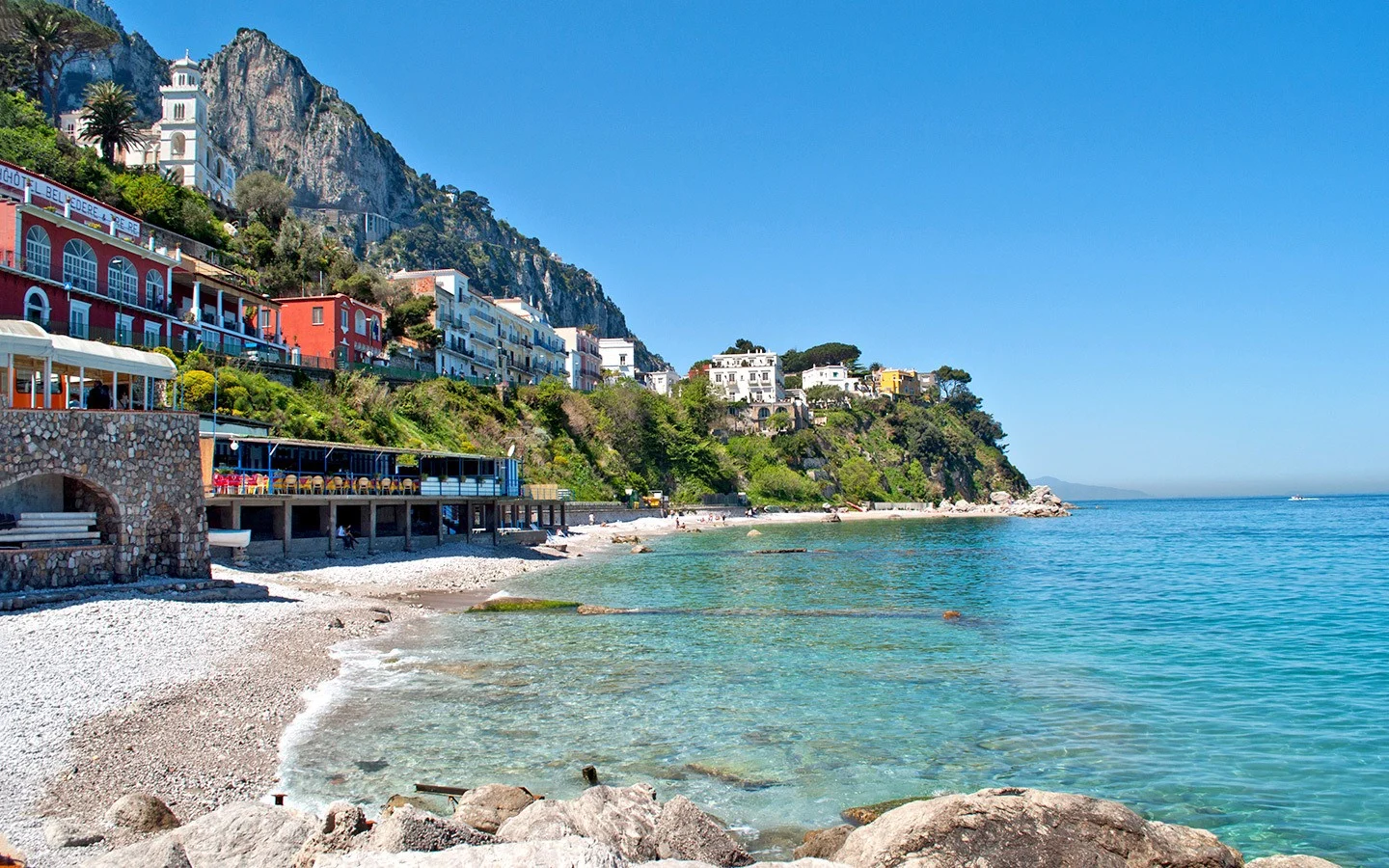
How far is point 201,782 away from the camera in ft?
33.5

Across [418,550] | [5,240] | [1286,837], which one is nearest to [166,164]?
[5,240]

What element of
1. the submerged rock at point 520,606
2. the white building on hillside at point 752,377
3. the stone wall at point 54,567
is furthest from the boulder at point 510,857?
the white building on hillside at point 752,377

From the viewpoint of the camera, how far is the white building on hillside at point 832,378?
135m

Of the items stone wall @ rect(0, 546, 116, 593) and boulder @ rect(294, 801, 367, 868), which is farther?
stone wall @ rect(0, 546, 116, 593)

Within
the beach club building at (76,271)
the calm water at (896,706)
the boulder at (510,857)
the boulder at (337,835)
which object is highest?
the beach club building at (76,271)

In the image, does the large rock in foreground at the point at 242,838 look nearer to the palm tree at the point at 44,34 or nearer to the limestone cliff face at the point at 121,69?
the palm tree at the point at 44,34

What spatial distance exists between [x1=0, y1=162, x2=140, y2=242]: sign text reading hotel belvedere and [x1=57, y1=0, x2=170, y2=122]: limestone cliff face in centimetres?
8471

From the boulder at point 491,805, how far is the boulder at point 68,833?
3268mm

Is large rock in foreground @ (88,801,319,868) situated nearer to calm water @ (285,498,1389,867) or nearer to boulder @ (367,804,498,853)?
boulder @ (367,804,498,853)

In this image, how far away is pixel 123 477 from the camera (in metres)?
20.2

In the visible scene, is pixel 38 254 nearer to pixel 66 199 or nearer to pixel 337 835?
pixel 66 199

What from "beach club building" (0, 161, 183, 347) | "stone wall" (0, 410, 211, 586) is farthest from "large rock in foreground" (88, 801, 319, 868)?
"beach club building" (0, 161, 183, 347)

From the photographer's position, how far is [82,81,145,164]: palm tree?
200 ft

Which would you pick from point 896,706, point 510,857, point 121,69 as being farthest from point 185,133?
point 510,857
